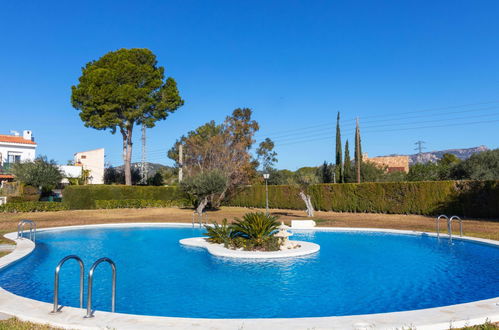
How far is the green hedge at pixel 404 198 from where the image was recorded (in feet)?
69.9

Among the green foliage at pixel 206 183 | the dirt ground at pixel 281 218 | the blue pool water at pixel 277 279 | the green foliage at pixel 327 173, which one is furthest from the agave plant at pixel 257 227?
the green foliage at pixel 327 173

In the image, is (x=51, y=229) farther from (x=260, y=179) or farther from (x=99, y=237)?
(x=260, y=179)

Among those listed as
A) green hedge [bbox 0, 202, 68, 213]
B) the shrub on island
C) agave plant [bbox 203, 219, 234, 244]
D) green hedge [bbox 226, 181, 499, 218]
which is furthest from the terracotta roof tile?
the shrub on island

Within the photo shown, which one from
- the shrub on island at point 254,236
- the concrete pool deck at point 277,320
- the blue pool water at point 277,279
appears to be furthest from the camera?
the shrub on island at point 254,236

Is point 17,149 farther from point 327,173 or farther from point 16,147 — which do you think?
point 327,173

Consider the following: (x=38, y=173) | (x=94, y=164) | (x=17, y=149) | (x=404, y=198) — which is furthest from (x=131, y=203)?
(x=17, y=149)

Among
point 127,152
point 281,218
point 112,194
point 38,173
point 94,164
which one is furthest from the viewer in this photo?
point 94,164

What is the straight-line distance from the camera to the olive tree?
115 feet

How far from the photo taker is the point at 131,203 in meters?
32.6

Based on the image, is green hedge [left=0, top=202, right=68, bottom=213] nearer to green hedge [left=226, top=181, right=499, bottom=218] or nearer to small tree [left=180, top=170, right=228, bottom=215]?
small tree [left=180, top=170, right=228, bottom=215]

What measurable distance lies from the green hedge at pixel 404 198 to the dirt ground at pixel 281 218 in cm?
100

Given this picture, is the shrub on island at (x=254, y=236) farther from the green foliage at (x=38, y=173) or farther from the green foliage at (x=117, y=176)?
the green foliage at (x=117, y=176)

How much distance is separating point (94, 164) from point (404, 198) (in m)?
36.3

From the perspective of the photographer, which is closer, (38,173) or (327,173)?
(38,173)
